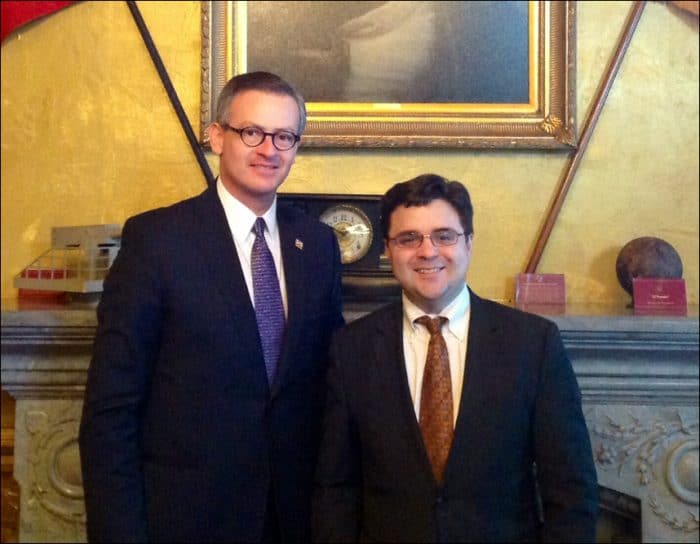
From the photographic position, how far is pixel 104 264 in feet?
5.70

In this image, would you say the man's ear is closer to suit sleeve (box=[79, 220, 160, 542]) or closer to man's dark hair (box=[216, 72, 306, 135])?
man's dark hair (box=[216, 72, 306, 135])

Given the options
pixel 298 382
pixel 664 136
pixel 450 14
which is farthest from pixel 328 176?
pixel 664 136

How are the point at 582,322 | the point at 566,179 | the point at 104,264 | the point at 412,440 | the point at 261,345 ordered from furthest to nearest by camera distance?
the point at 566,179 < the point at 104,264 < the point at 582,322 < the point at 261,345 < the point at 412,440

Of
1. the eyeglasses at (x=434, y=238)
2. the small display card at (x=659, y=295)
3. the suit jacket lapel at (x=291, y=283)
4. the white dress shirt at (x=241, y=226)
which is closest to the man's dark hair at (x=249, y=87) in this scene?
the white dress shirt at (x=241, y=226)

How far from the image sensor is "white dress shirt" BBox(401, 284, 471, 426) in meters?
1.25

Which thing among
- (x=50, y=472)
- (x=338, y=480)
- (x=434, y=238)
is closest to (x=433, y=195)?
(x=434, y=238)

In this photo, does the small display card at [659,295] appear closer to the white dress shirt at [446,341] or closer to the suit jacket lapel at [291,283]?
the white dress shirt at [446,341]

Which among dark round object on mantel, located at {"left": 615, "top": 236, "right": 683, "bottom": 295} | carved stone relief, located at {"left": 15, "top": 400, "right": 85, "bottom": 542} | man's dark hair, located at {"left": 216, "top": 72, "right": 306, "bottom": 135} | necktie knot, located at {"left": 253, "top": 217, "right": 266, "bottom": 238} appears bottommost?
carved stone relief, located at {"left": 15, "top": 400, "right": 85, "bottom": 542}

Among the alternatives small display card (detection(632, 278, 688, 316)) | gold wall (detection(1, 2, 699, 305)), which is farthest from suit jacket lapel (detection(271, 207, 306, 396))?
small display card (detection(632, 278, 688, 316))

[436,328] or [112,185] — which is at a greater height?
[112,185]

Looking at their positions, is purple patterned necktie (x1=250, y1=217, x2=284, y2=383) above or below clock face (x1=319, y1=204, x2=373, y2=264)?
below

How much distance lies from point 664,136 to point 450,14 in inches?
28.1

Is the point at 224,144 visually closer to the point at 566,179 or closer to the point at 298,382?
the point at 298,382

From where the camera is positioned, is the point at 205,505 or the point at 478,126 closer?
the point at 205,505
